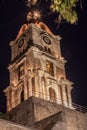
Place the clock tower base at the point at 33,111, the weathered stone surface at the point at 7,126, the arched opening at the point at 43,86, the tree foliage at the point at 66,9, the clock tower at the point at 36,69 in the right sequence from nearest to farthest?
the tree foliage at the point at 66,9, the weathered stone surface at the point at 7,126, the clock tower base at the point at 33,111, the arched opening at the point at 43,86, the clock tower at the point at 36,69

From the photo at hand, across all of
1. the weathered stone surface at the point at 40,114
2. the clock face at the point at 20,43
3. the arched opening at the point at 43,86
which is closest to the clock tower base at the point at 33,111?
the weathered stone surface at the point at 40,114

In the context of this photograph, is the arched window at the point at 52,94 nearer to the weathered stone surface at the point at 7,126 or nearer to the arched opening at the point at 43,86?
the arched opening at the point at 43,86

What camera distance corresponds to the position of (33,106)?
136 feet

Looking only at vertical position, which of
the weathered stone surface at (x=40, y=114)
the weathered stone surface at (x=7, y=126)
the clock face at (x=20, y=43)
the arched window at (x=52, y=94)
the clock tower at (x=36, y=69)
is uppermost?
the clock face at (x=20, y=43)

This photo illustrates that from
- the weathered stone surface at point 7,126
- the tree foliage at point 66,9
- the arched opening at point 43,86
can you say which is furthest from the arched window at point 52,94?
the tree foliage at point 66,9

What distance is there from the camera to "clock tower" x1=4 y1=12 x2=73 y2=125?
164 ft

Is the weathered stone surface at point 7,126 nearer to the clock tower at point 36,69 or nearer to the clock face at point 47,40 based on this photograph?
the clock tower at point 36,69

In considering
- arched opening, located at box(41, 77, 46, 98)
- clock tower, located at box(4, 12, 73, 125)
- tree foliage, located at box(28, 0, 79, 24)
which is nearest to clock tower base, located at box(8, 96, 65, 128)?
clock tower, located at box(4, 12, 73, 125)

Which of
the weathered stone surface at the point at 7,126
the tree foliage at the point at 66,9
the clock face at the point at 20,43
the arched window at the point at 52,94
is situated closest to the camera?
the tree foliage at the point at 66,9

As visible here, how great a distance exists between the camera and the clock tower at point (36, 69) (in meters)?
49.9

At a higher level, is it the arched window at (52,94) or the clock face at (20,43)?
the clock face at (20,43)

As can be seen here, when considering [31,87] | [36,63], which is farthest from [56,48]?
[31,87]

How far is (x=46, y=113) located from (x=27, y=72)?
10578mm

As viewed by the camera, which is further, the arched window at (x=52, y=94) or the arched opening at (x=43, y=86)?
the arched window at (x=52, y=94)
